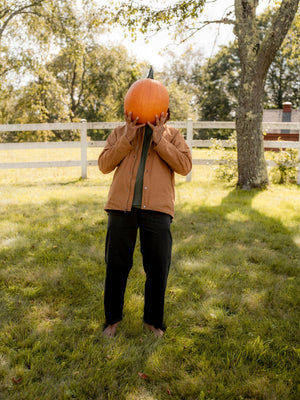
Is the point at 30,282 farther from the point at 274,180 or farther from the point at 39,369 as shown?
the point at 274,180

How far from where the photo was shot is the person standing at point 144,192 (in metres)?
2.46

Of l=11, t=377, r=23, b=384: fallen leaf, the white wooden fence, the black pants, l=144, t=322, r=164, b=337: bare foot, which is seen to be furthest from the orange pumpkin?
the white wooden fence

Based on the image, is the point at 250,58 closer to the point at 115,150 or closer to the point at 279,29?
the point at 279,29

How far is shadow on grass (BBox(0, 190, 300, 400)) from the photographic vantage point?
227 centimetres

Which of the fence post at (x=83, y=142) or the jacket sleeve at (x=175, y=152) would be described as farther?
the fence post at (x=83, y=142)

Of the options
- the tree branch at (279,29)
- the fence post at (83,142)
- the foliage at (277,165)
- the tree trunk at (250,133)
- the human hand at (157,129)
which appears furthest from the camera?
the fence post at (83,142)

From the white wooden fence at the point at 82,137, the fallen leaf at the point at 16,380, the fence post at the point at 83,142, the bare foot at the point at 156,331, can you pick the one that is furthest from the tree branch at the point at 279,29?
the fallen leaf at the point at 16,380

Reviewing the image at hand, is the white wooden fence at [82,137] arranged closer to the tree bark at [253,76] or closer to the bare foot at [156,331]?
the tree bark at [253,76]

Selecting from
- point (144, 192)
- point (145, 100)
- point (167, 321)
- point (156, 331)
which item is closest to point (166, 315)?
point (167, 321)

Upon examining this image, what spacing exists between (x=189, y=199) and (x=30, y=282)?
14.1 feet

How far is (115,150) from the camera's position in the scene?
8.09ft

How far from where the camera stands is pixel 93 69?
1212 inches

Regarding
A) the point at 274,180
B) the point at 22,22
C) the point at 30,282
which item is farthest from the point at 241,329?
the point at 22,22

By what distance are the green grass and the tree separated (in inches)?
103
